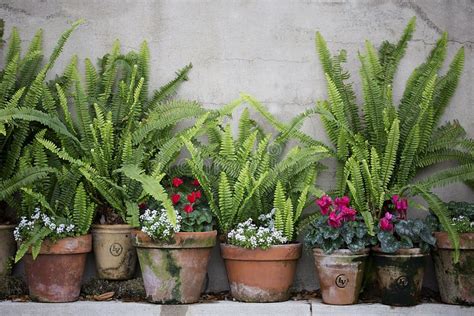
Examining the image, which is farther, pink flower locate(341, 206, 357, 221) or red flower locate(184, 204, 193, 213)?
red flower locate(184, 204, 193, 213)

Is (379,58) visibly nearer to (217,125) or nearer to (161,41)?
(217,125)

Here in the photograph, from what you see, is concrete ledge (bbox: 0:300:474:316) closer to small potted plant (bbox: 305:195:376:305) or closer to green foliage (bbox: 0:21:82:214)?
small potted plant (bbox: 305:195:376:305)

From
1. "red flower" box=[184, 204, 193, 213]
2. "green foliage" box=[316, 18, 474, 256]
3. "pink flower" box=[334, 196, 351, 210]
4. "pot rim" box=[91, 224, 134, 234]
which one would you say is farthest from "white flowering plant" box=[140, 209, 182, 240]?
"green foliage" box=[316, 18, 474, 256]

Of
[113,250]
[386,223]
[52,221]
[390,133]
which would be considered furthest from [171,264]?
[390,133]

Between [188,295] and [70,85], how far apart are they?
1.60 meters

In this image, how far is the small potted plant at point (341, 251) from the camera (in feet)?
13.2

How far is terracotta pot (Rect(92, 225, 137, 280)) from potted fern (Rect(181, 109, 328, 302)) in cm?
57

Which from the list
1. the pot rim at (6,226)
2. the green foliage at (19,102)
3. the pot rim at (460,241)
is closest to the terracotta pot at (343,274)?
the pot rim at (460,241)

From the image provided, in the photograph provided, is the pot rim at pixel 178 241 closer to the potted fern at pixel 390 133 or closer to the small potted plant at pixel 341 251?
the small potted plant at pixel 341 251

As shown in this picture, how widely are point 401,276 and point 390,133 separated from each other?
82 centimetres

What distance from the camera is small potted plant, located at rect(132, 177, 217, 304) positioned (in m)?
4.06

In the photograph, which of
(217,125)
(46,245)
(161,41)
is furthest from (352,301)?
(161,41)

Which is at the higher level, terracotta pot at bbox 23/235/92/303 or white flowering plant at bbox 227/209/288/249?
white flowering plant at bbox 227/209/288/249

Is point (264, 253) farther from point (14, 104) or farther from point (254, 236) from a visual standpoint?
point (14, 104)
